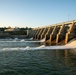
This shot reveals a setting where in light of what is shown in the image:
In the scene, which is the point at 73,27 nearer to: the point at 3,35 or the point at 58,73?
the point at 58,73

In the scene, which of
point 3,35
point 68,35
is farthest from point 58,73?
point 3,35

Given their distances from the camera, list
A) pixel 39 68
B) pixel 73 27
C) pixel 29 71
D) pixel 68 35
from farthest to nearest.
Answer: pixel 73 27 < pixel 68 35 < pixel 39 68 < pixel 29 71

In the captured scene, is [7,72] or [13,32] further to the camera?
[13,32]

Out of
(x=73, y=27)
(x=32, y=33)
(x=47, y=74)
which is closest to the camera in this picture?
(x=47, y=74)

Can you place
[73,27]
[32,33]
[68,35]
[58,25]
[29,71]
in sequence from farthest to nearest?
1. [32,33]
2. [58,25]
3. [73,27]
4. [68,35]
5. [29,71]

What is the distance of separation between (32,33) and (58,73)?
115795 mm

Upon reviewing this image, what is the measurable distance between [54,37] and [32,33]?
59.2m

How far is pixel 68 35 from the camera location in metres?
59.5

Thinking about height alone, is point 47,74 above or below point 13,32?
above

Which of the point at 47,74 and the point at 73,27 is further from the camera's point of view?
the point at 73,27

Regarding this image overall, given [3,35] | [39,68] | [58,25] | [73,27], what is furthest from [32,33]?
[39,68]

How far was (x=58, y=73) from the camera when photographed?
63.3 feet

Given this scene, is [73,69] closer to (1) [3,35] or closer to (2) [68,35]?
(2) [68,35]

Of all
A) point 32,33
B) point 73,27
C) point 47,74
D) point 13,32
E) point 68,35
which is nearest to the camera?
point 47,74
